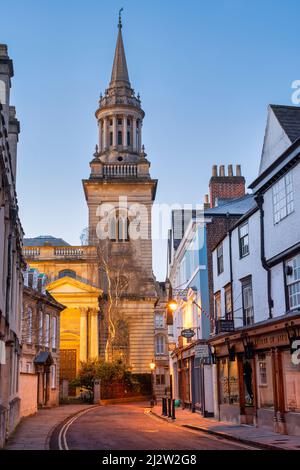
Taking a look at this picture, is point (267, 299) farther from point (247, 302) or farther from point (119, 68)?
point (119, 68)

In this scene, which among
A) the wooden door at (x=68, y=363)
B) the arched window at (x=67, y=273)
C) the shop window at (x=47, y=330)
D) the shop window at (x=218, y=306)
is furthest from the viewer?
the arched window at (x=67, y=273)

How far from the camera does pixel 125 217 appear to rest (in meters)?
63.8

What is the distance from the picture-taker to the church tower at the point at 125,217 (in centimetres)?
5998

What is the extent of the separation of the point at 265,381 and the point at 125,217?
142ft

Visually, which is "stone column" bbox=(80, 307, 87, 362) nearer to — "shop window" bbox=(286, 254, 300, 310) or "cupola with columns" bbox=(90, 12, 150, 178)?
"cupola with columns" bbox=(90, 12, 150, 178)

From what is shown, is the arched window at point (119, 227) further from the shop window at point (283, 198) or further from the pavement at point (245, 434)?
the shop window at point (283, 198)

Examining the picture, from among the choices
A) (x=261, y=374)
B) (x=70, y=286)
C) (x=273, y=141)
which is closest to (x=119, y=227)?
(x=70, y=286)

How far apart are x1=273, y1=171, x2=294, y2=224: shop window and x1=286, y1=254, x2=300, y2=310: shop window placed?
162 cm

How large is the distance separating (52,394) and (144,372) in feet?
55.8

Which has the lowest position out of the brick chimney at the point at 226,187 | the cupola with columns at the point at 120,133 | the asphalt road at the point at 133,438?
the asphalt road at the point at 133,438

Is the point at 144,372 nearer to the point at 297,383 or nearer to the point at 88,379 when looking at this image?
the point at 88,379

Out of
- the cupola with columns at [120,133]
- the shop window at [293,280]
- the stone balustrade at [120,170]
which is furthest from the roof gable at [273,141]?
the stone balustrade at [120,170]

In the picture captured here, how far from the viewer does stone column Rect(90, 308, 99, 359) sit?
56438 millimetres

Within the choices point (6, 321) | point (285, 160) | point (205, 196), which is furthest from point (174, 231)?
point (6, 321)
